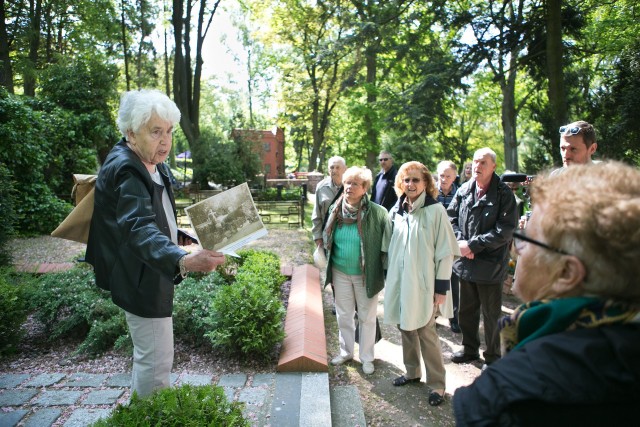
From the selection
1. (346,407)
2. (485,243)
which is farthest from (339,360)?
(485,243)

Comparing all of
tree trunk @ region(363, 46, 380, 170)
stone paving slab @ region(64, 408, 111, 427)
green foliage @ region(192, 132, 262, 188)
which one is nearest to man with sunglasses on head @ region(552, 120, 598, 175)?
stone paving slab @ region(64, 408, 111, 427)

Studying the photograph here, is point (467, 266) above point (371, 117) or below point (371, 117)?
below

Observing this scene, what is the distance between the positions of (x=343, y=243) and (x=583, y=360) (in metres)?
3.61

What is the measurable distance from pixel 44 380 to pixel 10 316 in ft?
3.09

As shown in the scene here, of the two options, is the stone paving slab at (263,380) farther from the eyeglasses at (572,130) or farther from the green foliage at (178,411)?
the eyeglasses at (572,130)

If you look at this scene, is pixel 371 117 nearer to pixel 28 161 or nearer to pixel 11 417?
pixel 28 161

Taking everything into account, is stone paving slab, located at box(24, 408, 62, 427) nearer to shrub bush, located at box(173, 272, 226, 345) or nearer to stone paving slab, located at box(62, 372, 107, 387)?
stone paving slab, located at box(62, 372, 107, 387)

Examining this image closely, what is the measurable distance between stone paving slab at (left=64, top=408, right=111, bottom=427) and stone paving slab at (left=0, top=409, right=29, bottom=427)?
1.08 ft

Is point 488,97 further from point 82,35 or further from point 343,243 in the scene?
point 343,243

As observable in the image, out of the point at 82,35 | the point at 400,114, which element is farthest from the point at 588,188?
the point at 82,35

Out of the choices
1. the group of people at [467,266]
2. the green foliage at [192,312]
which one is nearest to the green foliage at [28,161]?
the green foliage at [192,312]

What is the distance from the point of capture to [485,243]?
14.4ft

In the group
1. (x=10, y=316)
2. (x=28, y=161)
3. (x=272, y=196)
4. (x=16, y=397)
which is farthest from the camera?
(x=272, y=196)

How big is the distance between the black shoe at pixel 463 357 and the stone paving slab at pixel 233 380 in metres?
2.33
